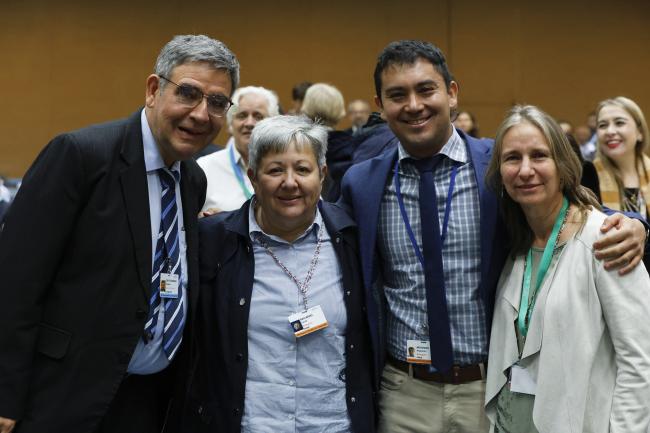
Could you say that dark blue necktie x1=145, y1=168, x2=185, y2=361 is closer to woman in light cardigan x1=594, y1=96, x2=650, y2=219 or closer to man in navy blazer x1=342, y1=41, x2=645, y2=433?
man in navy blazer x1=342, y1=41, x2=645, y2=433

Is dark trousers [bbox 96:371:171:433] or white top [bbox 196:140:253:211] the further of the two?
white top [bbox 196:140:253:211]

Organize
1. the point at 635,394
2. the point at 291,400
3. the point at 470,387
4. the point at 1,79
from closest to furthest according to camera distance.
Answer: the point at 635,394 → the point at 291,400 → the point at 470,387 → the point at 1,79

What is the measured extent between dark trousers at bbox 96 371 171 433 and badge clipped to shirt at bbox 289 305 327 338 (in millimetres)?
584

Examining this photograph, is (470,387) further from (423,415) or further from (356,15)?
(356,15)

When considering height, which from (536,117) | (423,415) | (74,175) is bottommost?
(423,415)

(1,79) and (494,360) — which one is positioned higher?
(1,79)

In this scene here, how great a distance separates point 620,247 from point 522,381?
1.69ft

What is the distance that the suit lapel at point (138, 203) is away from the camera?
2.01m

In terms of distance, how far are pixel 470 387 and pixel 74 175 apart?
4.82 feet

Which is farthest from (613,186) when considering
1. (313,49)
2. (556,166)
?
(313,49)

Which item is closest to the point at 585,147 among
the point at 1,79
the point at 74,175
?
the point at 74,175

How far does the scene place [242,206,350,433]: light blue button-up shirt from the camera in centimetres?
213

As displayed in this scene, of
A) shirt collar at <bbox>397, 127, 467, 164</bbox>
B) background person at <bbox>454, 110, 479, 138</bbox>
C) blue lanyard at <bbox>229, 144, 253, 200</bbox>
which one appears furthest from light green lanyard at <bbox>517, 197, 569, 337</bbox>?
background person at <bbox>454, 110, 479, 138</bbox>

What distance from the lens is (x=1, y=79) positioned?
8.65 m
